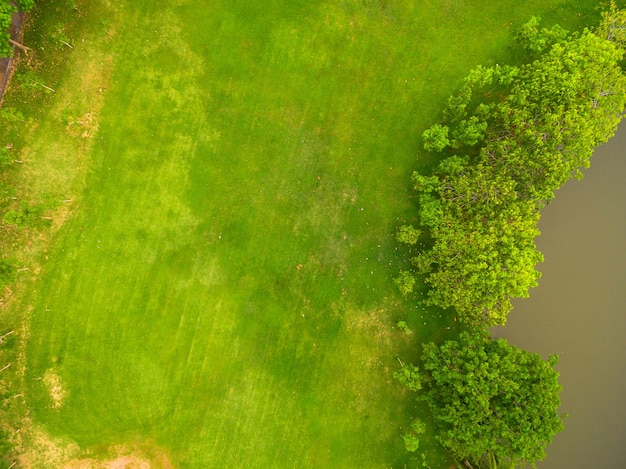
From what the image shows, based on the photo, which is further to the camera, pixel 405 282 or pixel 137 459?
pixel 137 459

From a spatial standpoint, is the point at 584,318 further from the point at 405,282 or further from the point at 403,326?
the point at 405,282

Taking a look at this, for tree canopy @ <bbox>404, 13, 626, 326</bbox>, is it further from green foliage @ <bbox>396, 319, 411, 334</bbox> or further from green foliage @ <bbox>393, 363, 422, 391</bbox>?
A: green foliage @ <bbox>393, 363, 422, 391</bbox>

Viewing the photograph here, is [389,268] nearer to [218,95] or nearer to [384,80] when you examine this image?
[384,80]

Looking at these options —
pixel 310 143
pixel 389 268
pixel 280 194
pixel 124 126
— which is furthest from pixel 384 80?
pixel 124 126

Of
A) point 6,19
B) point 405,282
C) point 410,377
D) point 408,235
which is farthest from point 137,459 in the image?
point 6,19

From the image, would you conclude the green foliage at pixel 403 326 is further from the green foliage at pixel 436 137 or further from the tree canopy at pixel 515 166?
the green foliage at pixel 436 137

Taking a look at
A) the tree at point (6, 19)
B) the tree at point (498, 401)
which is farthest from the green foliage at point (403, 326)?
the tree at point (6, 19)

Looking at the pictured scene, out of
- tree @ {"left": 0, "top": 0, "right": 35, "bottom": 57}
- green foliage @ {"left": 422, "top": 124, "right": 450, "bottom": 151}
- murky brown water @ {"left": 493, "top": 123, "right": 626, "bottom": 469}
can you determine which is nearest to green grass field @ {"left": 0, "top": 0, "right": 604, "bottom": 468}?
green foliage @ {"left": 422, "top": 124, "right": 450, "bottom": 151}
